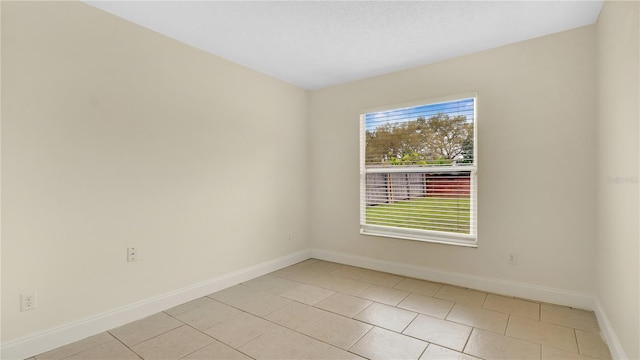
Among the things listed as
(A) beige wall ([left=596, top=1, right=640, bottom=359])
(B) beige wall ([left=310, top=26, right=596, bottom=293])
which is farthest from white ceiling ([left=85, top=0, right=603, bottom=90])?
(A) beige wall ([left=596, top=1, right=640, bottom=359])

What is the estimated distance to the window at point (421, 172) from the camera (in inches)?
126

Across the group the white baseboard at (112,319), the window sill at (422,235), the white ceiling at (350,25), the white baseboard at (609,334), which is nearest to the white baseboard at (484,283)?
the white baseboard at (609,334)

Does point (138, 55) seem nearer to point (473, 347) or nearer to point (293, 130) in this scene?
point (293, 130)

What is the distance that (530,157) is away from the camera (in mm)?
2848

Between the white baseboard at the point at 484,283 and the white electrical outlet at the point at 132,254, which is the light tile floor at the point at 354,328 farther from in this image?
the white electrical outlet at the point at 132,254

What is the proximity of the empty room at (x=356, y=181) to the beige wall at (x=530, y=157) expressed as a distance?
0.7 inches

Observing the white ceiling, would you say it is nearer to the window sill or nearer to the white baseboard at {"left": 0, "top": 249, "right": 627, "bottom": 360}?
the window sill

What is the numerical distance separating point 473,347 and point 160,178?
112 inches

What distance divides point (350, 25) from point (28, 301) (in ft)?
10.2

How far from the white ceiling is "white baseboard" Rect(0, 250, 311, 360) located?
2.39 m

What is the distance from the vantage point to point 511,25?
8.41 ft

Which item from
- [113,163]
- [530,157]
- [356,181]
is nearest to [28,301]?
[113,163]

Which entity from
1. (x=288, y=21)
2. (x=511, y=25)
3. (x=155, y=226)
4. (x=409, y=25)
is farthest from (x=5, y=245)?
(x=511, y=25)

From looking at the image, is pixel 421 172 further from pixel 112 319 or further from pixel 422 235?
pixel 112 319
